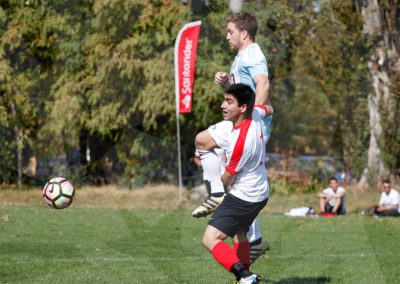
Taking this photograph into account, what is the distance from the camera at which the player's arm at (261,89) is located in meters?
5.14

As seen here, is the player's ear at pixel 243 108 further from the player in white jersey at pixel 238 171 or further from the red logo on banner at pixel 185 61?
the red logo on banner at pixel 185 61

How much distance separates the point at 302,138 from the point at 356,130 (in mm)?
28298

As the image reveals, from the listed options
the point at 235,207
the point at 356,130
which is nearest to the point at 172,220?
Result: the point at 235,207

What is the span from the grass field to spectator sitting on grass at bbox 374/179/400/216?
3.06 ft

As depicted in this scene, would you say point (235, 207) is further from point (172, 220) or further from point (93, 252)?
point (172, 220)

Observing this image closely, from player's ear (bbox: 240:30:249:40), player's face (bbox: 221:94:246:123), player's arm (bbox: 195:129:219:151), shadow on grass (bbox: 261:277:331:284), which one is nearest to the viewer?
player's face (bbox: 221:94:246:123)

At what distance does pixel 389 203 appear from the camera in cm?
1519

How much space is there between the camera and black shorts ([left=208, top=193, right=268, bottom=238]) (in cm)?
496

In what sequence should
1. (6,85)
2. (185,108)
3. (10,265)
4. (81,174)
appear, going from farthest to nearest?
(81,174), (6,85), (185,108), (10,265)

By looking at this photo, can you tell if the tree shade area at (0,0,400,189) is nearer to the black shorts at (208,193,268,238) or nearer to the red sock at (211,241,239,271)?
the black shorts at (208,193,268,238)

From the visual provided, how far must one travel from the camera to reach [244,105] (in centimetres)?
494

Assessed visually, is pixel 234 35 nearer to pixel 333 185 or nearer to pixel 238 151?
pixel 238 151

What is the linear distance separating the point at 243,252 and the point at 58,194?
2.41m

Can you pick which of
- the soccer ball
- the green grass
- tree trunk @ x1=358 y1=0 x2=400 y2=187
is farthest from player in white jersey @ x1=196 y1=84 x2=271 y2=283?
tree trunk @ x1=358 y1=0 x2=400 y2=187
